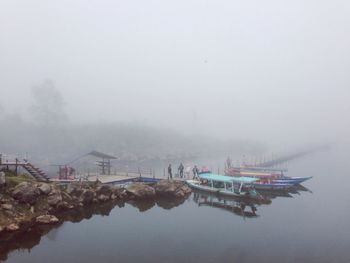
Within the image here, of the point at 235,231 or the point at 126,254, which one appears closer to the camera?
the point at 126,254

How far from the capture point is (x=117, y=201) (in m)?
54.7

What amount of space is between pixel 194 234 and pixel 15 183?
2544cm

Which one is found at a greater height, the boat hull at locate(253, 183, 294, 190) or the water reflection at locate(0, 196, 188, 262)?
the boat hull at locate(253, 183, 294, 190)

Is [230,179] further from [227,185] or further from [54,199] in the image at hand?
[54,199]

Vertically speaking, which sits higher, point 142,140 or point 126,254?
point 142,140

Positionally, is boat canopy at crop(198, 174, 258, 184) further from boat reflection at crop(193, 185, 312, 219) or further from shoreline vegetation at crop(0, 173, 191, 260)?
shoreline vegetation at crop(0, 173, 191, 260)

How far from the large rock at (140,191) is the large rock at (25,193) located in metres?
17.5

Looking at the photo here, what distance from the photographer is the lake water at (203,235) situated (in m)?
32.9

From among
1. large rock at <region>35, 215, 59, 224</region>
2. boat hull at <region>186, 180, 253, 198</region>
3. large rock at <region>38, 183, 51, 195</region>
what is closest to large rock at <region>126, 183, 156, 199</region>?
boat hull at <region>186, 180, 253, 198</region>

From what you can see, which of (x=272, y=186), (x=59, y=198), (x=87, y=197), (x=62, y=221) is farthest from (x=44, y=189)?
(x=272, y=186)

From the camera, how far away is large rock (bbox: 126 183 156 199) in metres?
57.1

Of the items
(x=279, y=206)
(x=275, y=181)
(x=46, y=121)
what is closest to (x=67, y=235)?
(x=279, y=206)

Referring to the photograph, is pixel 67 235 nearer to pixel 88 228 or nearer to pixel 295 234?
pixel 88 228

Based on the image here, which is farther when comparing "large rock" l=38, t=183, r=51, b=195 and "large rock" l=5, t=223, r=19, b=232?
"large rock" l=38, t=183, r=51, b=195
